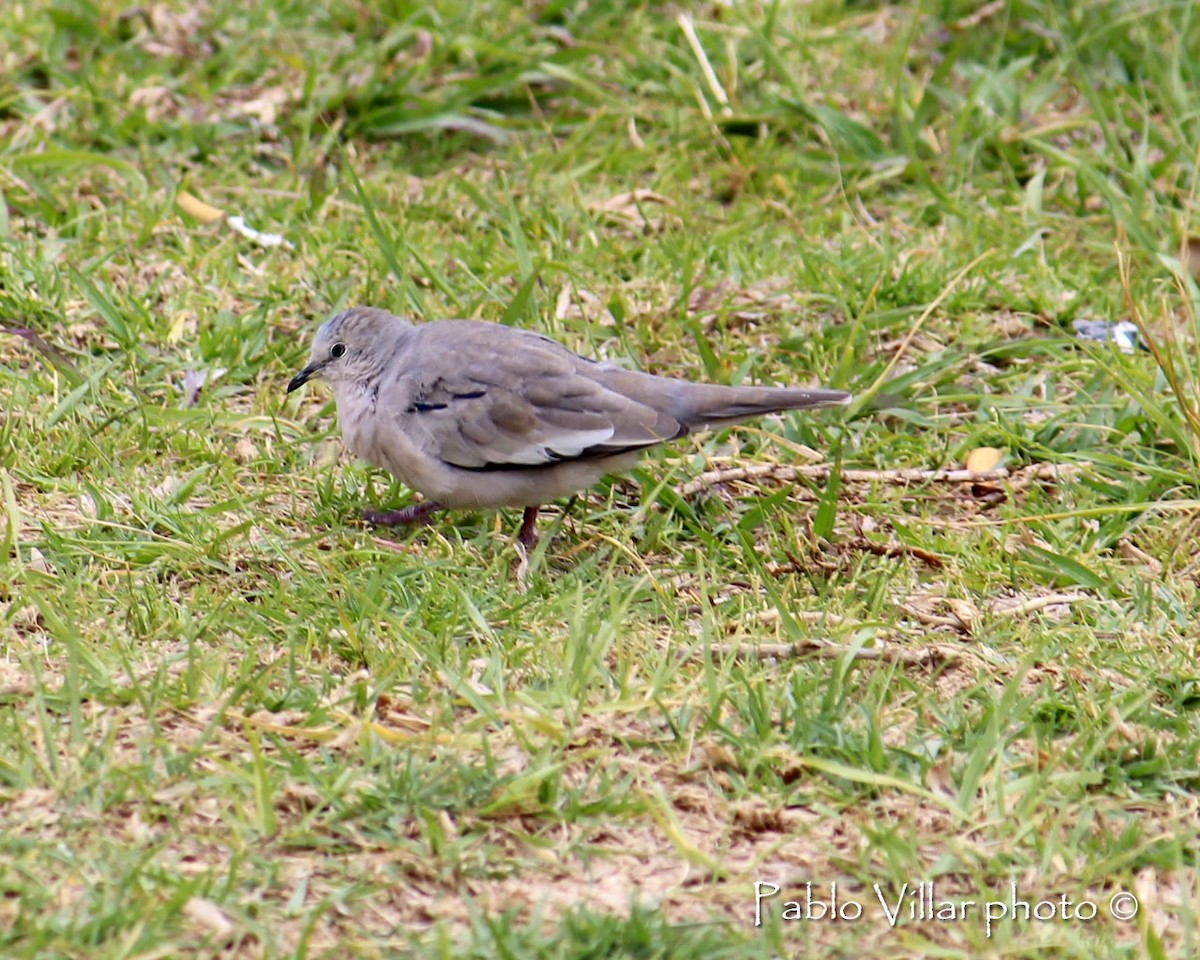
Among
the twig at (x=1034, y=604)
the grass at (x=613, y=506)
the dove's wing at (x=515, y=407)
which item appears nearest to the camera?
the grass at (x=613, y=506)

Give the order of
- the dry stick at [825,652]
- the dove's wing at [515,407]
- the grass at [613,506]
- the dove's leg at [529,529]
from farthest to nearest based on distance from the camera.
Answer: the dove's leg at [529,529] < the dove's wing at [515,407] < the dry stick at [825,652] < the grass at [613,506]

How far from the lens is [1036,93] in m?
7.34

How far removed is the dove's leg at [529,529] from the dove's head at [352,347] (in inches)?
25.9

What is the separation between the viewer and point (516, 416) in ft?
15.6

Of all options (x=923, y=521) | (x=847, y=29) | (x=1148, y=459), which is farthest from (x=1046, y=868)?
(x=847, y=29)

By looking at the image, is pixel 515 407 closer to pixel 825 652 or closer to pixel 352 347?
pixel 352 347

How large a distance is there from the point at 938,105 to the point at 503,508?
3.39 meters

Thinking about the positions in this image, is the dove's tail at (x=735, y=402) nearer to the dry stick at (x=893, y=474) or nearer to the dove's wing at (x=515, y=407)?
the dove's wing at (x=515, y=407)

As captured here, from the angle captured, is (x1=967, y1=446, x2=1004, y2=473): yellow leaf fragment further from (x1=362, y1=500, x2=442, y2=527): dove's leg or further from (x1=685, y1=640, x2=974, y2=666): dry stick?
(x1=362, y1=500, x2=442, y2=527): dove's leg

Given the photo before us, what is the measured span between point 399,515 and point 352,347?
0.59 m

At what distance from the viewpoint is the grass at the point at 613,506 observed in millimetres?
3311

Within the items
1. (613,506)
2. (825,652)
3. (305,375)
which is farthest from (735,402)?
(305,375)

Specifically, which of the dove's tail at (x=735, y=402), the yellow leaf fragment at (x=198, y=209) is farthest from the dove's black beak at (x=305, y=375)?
the yellow leaf fragment at (x=198, y=209)

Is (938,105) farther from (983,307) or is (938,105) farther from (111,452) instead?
(111,452)
